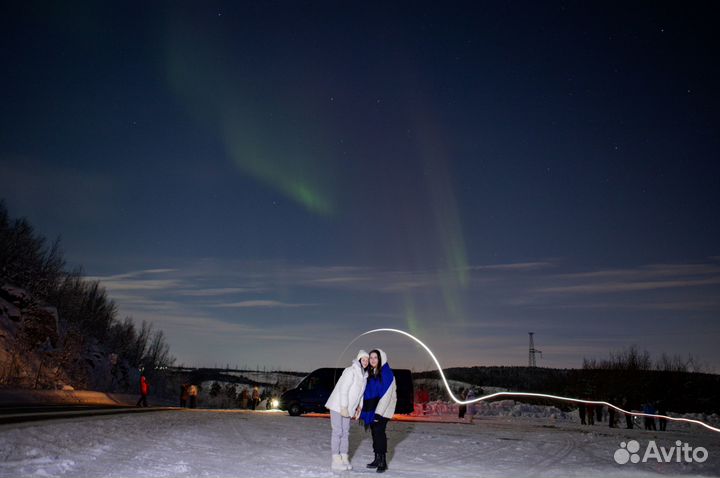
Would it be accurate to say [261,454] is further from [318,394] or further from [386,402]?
[318,394]

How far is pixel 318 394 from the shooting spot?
3128cm

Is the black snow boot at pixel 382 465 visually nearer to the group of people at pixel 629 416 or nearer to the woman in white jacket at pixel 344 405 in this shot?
the woman in white jacket at pixel 344 405

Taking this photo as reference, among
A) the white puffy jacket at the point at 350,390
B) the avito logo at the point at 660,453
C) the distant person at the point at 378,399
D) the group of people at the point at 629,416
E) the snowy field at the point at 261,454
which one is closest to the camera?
the snowy field at the point at 261,454

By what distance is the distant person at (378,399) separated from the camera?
1111 cm

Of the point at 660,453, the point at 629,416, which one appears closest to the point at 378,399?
the point at 660,453

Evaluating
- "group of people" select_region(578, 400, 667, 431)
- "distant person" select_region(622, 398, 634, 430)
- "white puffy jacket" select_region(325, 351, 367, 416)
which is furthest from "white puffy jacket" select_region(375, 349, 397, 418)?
"distant person" select_region(622, 398, 634, 430)

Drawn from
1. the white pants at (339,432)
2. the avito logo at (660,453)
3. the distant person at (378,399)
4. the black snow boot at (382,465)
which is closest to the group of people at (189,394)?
the avito logo at (660,453)

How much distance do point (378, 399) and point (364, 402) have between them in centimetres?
27

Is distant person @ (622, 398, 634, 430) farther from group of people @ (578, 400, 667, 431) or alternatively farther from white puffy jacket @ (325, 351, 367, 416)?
white puffy jacket @ (325, 351, 367, 416)

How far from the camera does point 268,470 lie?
10.6m

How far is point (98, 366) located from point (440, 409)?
32668 mm

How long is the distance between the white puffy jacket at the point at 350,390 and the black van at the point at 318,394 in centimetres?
2026

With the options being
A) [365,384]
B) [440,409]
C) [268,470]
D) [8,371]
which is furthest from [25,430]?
[440,409]

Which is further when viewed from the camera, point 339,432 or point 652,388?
point 652,388
